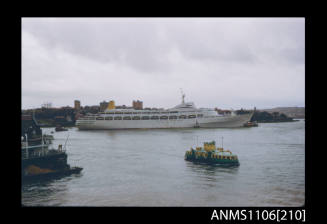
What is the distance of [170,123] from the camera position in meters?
24.6

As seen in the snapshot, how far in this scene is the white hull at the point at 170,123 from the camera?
23859 millimetres

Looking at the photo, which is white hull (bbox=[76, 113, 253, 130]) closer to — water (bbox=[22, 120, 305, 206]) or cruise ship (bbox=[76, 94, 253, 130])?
cruise ship (bbox=[76, 94, 253, 130])

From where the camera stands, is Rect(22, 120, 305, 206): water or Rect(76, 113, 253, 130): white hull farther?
Rect(76, 113, 253, 130): white hull

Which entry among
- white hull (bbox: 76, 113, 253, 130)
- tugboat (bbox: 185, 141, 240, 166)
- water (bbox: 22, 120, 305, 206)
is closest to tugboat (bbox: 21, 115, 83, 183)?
water (bbox: 22, 120, 305, 206)

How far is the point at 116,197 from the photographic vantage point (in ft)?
17.3

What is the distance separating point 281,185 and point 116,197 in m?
4.22

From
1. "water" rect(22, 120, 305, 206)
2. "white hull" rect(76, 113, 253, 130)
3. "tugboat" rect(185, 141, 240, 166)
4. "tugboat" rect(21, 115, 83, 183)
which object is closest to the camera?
"water" rect(22, 120, 305, 206)

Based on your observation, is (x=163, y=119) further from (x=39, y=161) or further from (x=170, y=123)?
(x=39, y=161)

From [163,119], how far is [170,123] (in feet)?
2.96

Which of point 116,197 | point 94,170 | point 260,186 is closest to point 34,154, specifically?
point 94,170

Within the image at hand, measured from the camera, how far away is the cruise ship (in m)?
23.9

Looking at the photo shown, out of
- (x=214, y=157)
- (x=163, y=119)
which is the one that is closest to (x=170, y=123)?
(x=163, y=119)
